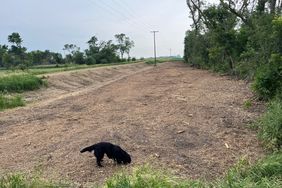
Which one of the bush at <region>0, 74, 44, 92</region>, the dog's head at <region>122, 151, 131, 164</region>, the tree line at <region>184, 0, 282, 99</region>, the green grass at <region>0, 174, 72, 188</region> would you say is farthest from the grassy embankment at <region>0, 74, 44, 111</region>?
the green grass at <region>0, 174, 72, 188</region>

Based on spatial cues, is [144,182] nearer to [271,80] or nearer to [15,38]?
[271,80]

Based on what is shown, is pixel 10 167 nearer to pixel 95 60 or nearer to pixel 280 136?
pixel 280 136

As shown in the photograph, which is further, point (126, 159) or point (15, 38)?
point (15, 38)

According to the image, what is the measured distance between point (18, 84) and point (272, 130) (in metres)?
18.2

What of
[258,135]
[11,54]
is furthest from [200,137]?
[11,54]

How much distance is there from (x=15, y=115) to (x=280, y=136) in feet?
30.1

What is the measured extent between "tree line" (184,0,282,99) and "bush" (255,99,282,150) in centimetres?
368

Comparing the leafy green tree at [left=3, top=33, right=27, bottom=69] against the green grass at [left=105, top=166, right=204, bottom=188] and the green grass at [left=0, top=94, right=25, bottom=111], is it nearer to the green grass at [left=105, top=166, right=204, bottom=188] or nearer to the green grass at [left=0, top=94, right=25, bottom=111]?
the green grass at [left=0, top=94, right=25, bottom=111]

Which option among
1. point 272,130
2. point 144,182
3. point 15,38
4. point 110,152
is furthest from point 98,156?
point 15,38

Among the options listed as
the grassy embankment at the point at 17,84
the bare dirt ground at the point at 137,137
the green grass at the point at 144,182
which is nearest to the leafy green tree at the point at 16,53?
the grassy embankment at the point at 17,84

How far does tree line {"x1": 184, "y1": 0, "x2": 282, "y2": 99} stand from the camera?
13328mm

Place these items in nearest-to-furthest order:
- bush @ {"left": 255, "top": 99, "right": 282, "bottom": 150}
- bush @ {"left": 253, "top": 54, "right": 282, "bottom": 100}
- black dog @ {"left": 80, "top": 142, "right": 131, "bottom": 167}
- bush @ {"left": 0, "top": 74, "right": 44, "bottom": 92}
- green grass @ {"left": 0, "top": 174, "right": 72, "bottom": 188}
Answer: green grass @ {"left": 0, "top": 174, "right": 72, "bottom": 188} < black dog @ {"left": 80, "top": 142, "right": 131, "bottom": 167} < bush @ {"left": 255, "top": 99, "right": 282, "bottom": 150} < bush @ {"left": 253, "top": 54, "right": 282, "bottom": 100} < bush @ {"left": 0, "top": 74, "right": 44, "bottom": 92}

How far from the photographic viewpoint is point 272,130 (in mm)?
8281

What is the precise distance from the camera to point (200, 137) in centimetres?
878
